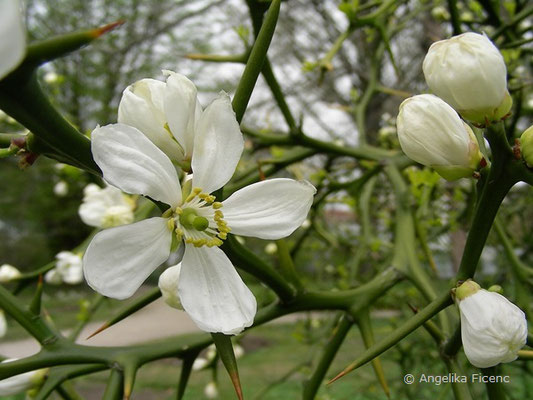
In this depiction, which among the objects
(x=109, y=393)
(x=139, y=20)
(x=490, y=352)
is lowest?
(x=139, y=20)

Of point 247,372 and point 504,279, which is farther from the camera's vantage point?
point 247,372

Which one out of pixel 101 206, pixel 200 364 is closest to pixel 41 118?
pixel 101 206

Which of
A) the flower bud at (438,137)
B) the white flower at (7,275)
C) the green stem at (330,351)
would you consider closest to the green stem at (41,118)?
the flower bud at (438,137)

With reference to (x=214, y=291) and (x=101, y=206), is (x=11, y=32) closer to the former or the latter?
(x=214, y=291)

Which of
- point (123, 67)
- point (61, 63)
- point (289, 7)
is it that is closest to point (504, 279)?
point (289, 7)

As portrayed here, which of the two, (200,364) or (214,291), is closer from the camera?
(214,291)

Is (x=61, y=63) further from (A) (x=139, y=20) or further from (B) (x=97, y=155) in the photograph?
(B) (x=97, y=155)

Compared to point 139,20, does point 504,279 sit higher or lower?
higher
